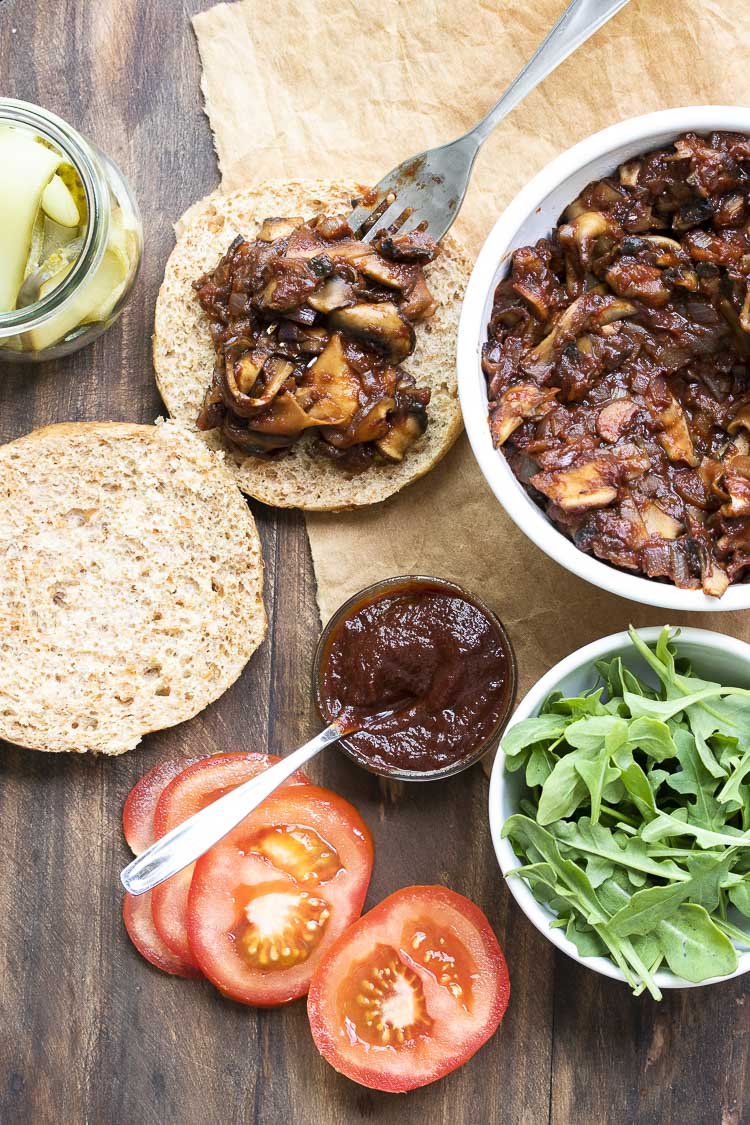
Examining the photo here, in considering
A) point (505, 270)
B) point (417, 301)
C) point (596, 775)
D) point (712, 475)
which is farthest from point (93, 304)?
point (596, 775)

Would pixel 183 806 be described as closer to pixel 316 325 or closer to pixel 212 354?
pixel 212 354

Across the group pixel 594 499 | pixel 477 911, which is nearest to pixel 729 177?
pixel 594 499

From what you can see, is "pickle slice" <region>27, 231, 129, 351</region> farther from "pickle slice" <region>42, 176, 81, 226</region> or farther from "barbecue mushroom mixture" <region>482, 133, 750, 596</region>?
"barbecue mushroom mixture" <region>482, 133, 750, 596</region>

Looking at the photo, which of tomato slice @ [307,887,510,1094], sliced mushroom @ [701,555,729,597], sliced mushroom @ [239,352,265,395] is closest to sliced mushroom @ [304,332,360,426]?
sliced mushroom @ [239,352,265,395]

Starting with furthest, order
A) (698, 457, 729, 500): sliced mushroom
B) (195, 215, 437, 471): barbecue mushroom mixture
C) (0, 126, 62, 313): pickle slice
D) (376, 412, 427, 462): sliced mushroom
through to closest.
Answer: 1. (376, 412, 427, 462): sliced mushroom
2. (195, 215, 437, 471): barbecue mushroom mixture
3. (0, 126, 62, 313): pickle slice
4. (698, 457, 729, 500): sliced mushroom

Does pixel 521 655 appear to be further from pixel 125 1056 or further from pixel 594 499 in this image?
pixel 125 1056

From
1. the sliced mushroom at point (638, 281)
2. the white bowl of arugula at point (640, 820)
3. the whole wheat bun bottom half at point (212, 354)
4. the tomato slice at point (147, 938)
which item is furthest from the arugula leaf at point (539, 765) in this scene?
the tomato slice at point (147, 938)
